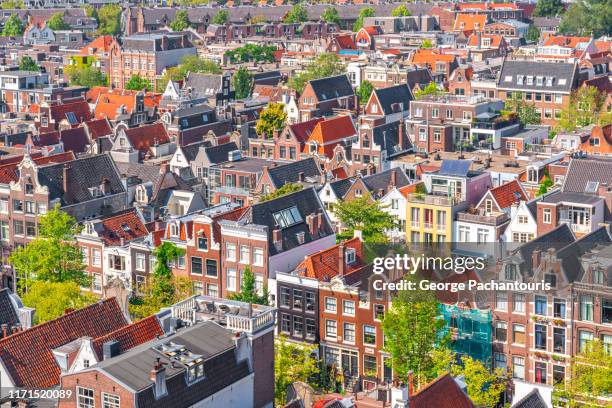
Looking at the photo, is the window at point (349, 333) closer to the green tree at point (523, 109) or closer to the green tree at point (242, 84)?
the green tree at point (523, 109)

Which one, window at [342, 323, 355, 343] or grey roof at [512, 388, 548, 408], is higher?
grey roof at [512, 388, 548, 408]

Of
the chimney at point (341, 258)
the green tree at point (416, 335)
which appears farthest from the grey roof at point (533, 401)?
the chimney at point (341, 258)

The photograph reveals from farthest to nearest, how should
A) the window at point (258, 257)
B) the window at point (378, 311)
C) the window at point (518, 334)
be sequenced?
the window at point (258, 257), the window at point (378, 311), the window at point (518, 334)

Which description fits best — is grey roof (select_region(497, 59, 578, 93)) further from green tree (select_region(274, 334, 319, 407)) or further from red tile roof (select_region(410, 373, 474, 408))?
red tile roof (select_region(410, 373, 474, 408))

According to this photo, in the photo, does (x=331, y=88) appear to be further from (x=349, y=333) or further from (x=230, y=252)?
(x=349, y=333)

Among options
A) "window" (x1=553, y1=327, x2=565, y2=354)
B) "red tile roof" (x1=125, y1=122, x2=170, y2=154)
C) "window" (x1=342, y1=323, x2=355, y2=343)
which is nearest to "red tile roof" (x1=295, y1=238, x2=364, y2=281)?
"window" (x1=342, y1=323, x2=355, y2=343)
